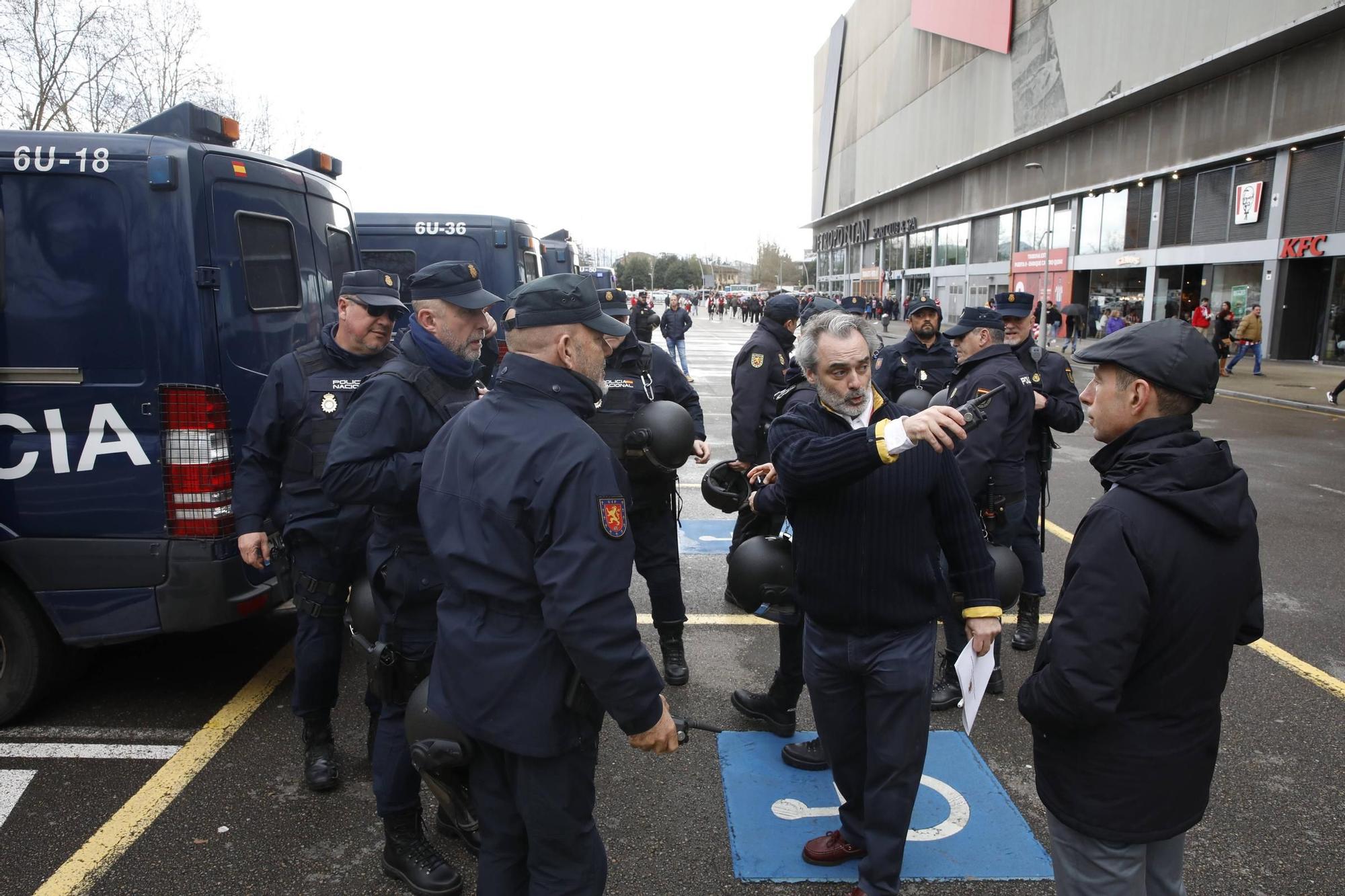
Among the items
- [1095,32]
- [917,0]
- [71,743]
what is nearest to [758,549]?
[71,743]

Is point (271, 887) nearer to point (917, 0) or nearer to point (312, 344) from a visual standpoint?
point (312, 344)

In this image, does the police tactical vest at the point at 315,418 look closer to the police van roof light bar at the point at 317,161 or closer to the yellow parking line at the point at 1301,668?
the police van roof light bar at the point at 317,161

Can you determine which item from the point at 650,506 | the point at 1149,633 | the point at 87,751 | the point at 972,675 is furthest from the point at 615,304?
the point at 1149,633

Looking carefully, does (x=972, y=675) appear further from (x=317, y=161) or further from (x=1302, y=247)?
(x=1302, y=247)

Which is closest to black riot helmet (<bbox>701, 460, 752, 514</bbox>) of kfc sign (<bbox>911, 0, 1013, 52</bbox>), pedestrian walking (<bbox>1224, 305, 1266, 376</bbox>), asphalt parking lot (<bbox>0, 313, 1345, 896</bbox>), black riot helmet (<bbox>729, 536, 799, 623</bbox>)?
asphalt parking lot (<bbox>0, 313, 1345, 896</bbox>)

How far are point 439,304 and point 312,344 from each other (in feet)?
3.18

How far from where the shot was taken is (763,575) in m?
3.33

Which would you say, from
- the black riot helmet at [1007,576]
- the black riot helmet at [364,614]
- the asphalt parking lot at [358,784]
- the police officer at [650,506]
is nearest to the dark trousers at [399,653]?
the black riot helmet at [364,614]

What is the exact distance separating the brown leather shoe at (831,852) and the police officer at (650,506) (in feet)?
5.05

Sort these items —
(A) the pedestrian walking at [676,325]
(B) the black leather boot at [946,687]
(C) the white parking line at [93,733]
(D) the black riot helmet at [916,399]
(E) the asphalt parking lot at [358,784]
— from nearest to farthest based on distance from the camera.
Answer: (E) the asphalt parking lot at [358,784]
(C) the white parking line at [93,733]
(B) the black leather boot at [946,687]
(D) the black riot helmet at [916,399]
(A) the pedestrian walking at [676,325]

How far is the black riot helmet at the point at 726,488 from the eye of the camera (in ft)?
14.8

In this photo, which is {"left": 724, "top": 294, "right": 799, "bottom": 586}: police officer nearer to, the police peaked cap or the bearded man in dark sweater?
the police peaked cap

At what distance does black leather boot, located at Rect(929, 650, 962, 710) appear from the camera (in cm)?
424

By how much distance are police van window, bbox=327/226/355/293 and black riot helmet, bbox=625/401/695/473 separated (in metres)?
2.16
